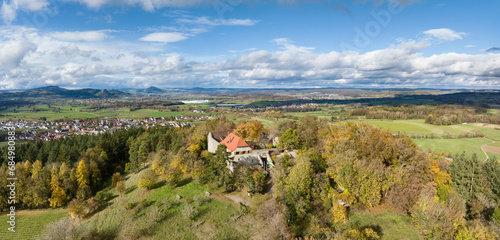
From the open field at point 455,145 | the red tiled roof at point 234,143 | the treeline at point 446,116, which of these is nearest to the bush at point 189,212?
the red tiled roof at point 234,143

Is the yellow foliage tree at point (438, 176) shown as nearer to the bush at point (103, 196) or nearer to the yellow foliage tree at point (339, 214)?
the yellow foliage tree at point (339, 214)

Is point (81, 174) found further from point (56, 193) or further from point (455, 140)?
point (455, 140)

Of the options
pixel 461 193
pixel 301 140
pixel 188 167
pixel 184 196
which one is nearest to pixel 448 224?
pixel 461 193

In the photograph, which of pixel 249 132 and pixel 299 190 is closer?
pixel 299 190

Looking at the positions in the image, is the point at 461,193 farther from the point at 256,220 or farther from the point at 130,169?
the point at 130,169

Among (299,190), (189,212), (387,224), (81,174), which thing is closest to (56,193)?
(81,174)

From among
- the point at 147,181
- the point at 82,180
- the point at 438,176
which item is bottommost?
the point at 82,180
